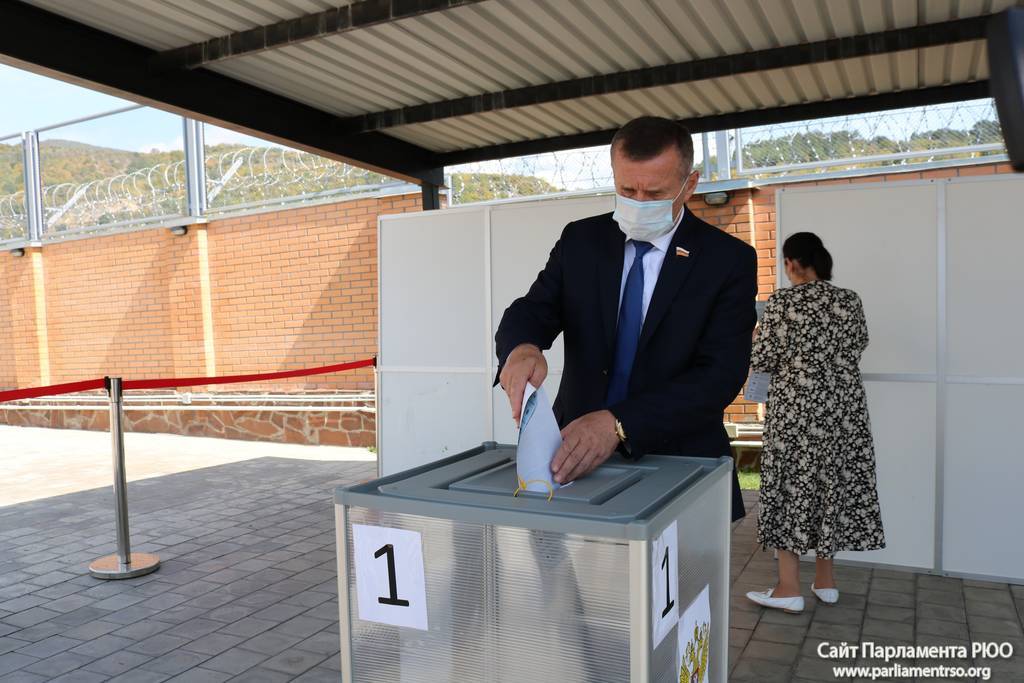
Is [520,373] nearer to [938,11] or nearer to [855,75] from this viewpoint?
[938,11]

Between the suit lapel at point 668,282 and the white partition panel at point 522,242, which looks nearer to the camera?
the suit lapel at point 668,282

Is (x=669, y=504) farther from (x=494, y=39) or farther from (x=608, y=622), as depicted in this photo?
(x=494, y=39)

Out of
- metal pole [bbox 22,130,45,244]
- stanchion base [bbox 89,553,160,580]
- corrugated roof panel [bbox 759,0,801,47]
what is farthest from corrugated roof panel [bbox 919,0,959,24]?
metal pole [bbox 22,130,45,244]

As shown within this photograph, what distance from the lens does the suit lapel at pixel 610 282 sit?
6.33 feet

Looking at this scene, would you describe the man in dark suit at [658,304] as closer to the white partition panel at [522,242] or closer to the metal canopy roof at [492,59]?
the metal canopy roof at [492,59]

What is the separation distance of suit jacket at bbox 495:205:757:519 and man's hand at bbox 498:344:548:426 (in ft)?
0.52

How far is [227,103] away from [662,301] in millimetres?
4189

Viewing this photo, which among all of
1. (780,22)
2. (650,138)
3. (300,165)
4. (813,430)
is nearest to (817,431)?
(813,430)

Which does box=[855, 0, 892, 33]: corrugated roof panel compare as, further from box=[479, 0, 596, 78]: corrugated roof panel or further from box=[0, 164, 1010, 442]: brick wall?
box=[0, 164, 1010, 442]: brick wall

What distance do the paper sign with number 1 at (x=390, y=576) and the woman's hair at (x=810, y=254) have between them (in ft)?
11.2

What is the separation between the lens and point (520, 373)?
1.60 m

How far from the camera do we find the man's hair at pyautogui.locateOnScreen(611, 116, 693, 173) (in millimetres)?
1864

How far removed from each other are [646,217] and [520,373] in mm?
587

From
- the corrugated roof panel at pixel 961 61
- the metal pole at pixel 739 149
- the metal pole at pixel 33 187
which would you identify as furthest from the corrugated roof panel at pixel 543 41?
the metal pole at pixel 33 187
